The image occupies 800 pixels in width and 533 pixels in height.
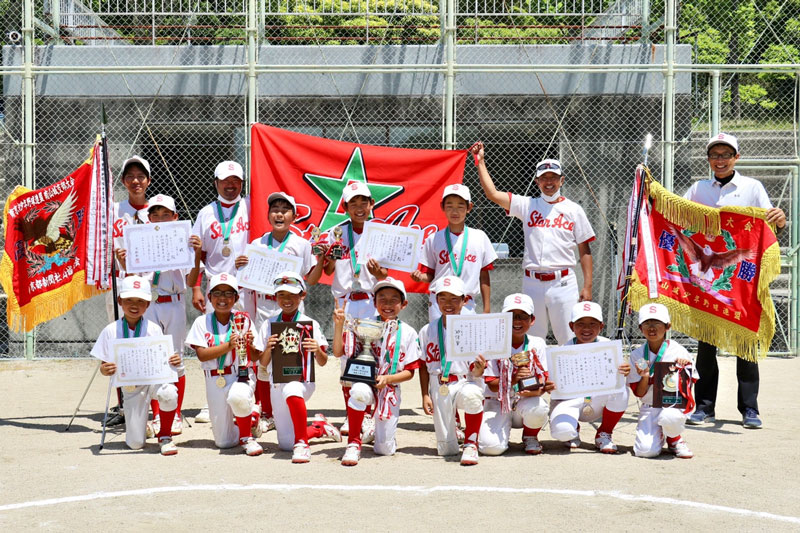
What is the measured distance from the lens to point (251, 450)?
601 centimetres

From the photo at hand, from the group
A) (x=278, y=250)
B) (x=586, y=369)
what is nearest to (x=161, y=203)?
(x=278, y=250)

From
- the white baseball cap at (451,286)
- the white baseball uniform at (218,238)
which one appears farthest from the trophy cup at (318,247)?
the white baseball cap at (451,286)

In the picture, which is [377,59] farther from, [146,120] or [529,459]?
[529,459]

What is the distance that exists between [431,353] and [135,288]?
2065mm

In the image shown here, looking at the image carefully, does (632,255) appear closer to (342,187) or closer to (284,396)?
(342,187)

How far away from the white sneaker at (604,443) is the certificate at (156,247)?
124 inches

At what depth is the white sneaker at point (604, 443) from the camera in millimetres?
6098

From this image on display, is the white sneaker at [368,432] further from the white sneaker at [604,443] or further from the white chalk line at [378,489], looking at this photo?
the white sneaker at [604,443]

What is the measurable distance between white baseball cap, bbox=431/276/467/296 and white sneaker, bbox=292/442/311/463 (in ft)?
4.38

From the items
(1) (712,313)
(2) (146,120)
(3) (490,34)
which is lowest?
(1) (712,313)

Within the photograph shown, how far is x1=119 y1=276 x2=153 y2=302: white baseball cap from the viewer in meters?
6.37

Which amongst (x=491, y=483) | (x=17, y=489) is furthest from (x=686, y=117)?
(x=17, y=489)

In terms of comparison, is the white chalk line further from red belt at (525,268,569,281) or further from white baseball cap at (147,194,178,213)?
white baseball cap at (147,194,178,213)

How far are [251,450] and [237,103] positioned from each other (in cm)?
589
